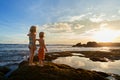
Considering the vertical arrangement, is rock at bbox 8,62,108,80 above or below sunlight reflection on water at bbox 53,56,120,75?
above

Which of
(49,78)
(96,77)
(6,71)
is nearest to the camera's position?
(49,78)

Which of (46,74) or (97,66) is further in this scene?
(97,66)

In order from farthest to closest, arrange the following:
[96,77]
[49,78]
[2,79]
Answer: [96,77] → [2,79] → [49,78]

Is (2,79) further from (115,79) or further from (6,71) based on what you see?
(115,79)

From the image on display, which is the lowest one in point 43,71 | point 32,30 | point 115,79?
point 115,79

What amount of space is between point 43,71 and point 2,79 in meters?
2.49

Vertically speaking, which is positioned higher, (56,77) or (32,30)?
(32,30)

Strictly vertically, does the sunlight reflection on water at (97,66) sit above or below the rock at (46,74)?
below

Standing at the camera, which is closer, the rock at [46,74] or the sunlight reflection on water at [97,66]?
the rock at [46,74]

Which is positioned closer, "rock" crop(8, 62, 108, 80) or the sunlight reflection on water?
"rock" crop(8, 62, 108, 80)

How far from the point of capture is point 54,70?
1262 centimetres

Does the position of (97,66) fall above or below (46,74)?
below

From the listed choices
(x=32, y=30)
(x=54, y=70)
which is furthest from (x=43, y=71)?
(x=32, y=30)

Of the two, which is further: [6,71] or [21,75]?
[6,71]
